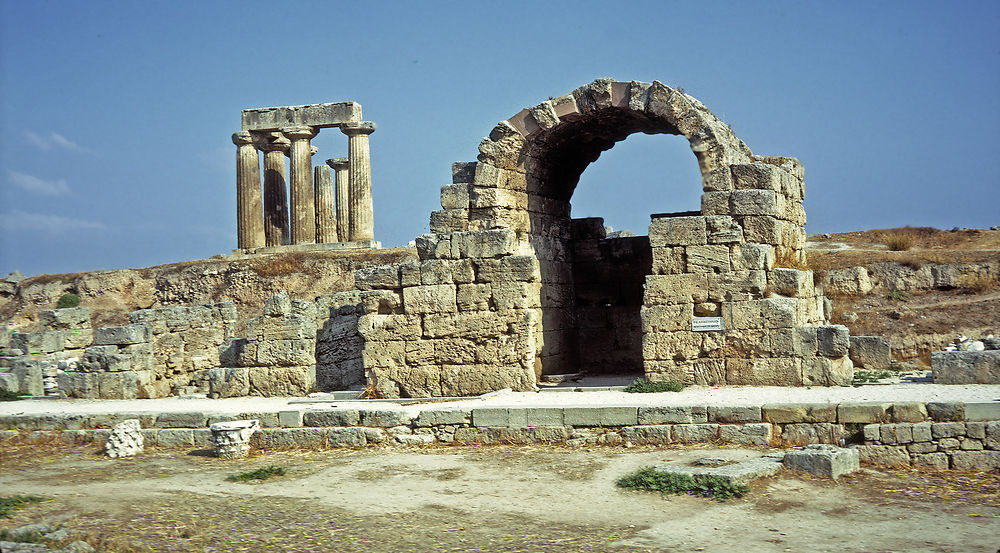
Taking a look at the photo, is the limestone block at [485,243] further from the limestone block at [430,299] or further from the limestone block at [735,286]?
the limestone block at [735,286]

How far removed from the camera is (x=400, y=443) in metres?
11.2

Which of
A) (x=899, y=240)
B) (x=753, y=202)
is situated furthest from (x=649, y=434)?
(x=899, y=240)

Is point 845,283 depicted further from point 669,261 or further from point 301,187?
point 301,187

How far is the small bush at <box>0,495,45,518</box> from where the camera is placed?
789 cm

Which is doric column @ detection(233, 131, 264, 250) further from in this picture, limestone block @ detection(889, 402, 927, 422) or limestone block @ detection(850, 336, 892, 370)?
limestone block @ detection(889, 402, 927, 422)

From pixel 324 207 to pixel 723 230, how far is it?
26002mm

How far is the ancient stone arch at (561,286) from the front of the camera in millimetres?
12539

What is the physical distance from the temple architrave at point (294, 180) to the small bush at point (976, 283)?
19.6 metres

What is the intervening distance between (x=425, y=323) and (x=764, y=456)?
5903 mm

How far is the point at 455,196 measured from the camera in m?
14.3

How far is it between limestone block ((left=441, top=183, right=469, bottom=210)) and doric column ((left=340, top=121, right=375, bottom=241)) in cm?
1991

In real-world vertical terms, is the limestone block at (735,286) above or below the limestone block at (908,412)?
above

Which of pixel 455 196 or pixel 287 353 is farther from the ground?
pixel 455 196

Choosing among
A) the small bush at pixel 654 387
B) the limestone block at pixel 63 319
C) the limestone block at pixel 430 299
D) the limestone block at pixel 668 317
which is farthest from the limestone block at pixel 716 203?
the limestone block at pixel 63 319
